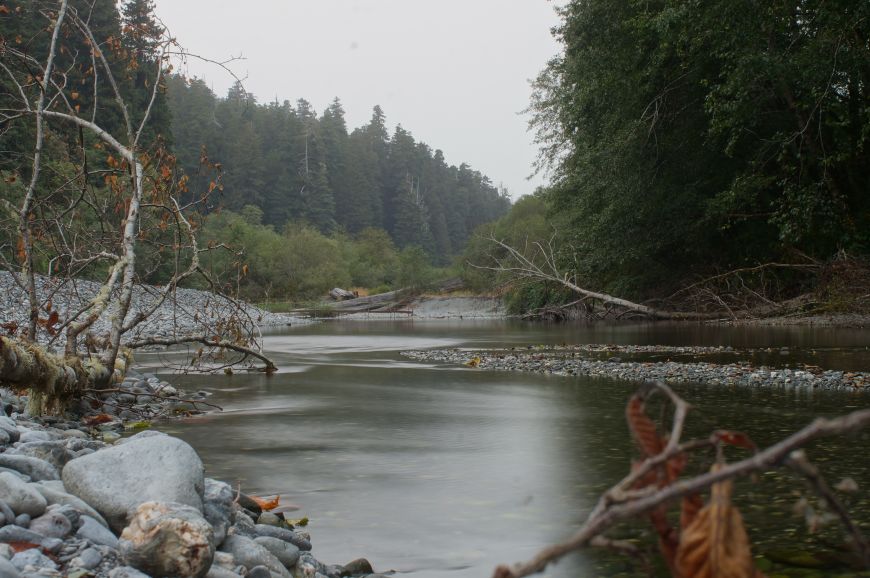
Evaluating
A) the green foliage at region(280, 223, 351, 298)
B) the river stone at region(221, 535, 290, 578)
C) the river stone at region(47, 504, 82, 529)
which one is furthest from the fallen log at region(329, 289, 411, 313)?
the river stone at region(47, 504, 82, 529)

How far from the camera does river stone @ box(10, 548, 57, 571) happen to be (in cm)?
282

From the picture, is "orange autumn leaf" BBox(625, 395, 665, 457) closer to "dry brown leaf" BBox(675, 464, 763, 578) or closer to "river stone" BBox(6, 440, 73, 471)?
"dry brown leaf" BBox(675, 464, 763, 578)

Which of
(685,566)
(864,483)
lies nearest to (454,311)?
(864,483)

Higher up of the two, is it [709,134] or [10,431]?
[709,134]

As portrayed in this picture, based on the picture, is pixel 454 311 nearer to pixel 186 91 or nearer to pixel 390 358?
pixel 390 358

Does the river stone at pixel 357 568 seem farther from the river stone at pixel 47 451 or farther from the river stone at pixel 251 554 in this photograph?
the river stone at pixel 47 451

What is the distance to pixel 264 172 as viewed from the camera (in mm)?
94312

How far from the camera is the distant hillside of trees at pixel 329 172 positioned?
89.1 meters

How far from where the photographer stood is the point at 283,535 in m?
4.02

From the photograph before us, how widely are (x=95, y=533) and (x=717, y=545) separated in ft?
9.67

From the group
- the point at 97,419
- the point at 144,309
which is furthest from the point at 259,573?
the point at 144,309

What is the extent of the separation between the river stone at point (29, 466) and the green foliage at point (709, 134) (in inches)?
510

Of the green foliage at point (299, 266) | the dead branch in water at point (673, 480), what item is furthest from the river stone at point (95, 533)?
the green foliage at point (299, 266)

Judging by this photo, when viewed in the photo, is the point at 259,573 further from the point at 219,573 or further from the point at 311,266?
the point at 311,266
